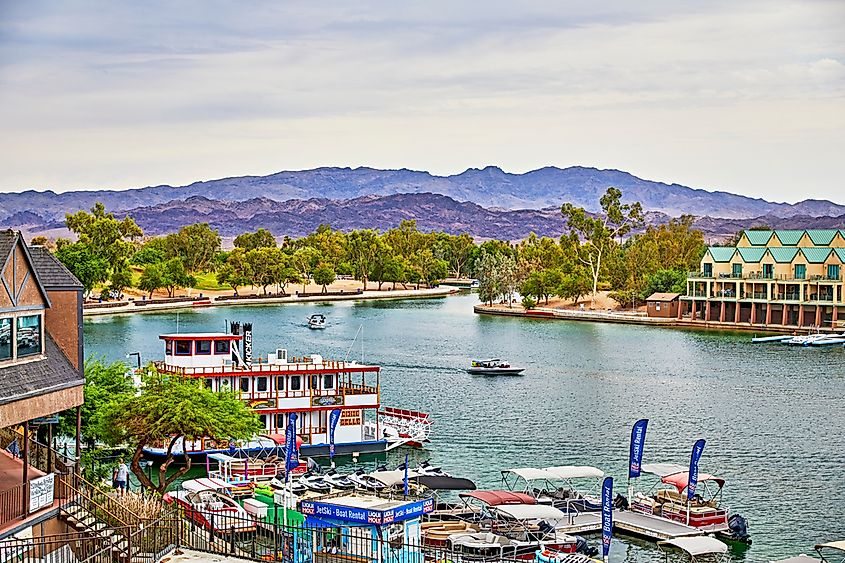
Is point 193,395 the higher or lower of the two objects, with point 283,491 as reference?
higher

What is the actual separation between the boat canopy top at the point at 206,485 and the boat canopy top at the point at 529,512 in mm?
9016

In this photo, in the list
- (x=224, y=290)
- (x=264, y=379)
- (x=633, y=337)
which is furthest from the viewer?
(x=224, y=290)

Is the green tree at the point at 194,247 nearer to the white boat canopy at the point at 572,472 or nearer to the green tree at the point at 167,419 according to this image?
the white boat canopy at the point at 572,472

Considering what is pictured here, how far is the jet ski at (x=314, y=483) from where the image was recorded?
1393 inches

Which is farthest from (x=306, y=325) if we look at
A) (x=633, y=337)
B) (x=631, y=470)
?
(x=631, y=470)

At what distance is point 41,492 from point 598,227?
128073 mm

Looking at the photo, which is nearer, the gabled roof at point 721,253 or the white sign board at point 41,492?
the white sign board at point 41,492

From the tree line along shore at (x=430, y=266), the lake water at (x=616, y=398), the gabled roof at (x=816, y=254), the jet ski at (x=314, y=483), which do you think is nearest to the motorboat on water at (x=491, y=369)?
the lake water at (x=616, y=398)

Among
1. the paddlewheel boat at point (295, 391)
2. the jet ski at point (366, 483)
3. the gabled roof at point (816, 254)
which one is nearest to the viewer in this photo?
the jet ski at point (366, 483)

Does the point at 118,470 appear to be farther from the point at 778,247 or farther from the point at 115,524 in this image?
the point at 778,247

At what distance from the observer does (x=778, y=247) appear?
117 m

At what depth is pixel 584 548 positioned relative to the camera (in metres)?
31.7

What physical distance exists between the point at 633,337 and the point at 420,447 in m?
58.9

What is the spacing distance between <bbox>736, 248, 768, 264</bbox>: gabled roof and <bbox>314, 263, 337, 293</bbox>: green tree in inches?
2568
